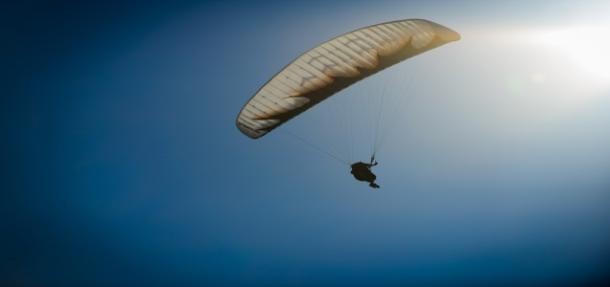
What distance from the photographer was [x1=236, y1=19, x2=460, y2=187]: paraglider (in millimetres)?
2955

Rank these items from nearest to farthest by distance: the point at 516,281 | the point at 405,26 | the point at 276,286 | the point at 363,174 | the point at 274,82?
the point at 405,26
the point at 274,82
the point at 363,174
the point at 276,286
the point at 516,281

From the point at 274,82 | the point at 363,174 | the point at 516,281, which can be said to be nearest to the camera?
the point at 274,82

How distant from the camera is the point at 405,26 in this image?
2900 mm

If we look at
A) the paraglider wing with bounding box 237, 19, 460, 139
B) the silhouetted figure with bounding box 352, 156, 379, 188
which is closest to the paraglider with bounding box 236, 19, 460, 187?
the paraglider wing with bounding box 237, 19, 460, 139

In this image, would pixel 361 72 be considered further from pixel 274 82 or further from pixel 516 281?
pixel 516 281

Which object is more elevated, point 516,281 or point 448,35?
point 448,35

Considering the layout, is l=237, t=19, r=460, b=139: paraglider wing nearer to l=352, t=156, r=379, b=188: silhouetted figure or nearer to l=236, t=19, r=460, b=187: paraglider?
l=236, t=19, r=460, b=187: paraglider

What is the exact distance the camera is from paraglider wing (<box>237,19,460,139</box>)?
2.96 m

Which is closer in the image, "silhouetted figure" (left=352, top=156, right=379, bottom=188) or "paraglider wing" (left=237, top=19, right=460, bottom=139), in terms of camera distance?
"paraglider wing" (left=237, top=19, right=460, bottom=139)

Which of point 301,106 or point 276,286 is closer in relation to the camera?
point 301,106

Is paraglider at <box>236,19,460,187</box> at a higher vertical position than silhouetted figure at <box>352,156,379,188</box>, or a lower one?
higher

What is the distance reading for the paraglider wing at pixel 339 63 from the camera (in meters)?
2.96

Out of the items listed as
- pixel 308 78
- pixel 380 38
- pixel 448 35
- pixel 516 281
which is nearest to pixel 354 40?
pixel 380 38

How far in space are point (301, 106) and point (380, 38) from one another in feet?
2.60
